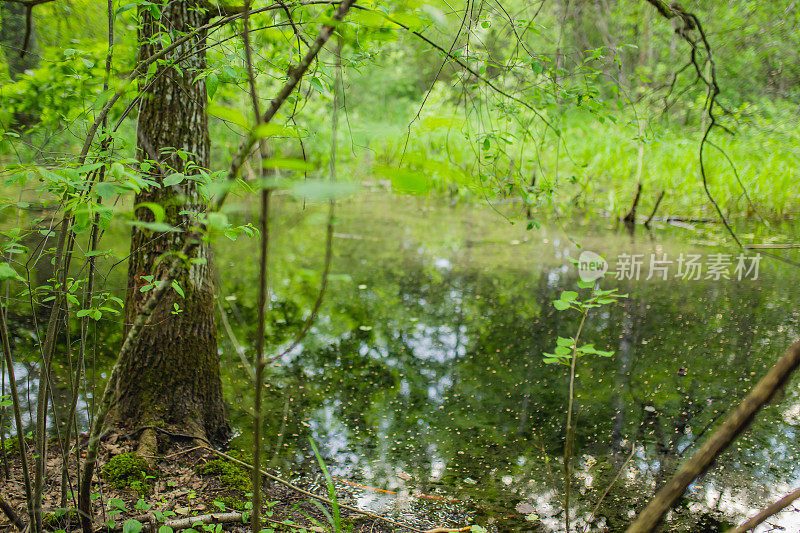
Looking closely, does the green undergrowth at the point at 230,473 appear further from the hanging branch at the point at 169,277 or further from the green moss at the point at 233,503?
the hanging branch at the point at 169,277

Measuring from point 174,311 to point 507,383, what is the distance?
176 cm

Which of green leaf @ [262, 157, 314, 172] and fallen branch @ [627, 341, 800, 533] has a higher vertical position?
green leaf @ [262, 157, 314, 172]

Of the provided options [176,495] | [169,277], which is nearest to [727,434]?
[169,277]

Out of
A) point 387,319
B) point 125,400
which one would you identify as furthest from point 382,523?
point 387,319

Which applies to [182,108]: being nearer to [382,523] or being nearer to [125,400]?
[125,400]

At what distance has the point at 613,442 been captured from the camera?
246 cm

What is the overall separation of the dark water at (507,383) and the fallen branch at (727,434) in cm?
48

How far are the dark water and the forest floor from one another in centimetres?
22

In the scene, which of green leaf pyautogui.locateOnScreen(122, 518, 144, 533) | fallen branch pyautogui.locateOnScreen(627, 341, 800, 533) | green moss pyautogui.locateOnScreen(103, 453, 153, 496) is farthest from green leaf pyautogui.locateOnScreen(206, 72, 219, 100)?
green moss pyautogui.locateOnScreen(103, 453, 153, 496)

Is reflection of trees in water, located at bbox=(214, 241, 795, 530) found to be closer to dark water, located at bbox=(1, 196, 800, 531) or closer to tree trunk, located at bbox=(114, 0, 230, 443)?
dark water, located at bbox=(1, 196, 800, 531)

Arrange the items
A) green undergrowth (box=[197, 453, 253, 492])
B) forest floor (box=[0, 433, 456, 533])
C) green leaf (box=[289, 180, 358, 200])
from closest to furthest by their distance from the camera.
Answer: green leaf (box=[289, 180, 358, 200]) < forest floor (box=[0, 433, 456, 533]) < green undergrowth (box=[197, 453, 253, 492])

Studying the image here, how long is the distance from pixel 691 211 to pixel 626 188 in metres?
0.93

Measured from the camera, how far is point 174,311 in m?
2.11

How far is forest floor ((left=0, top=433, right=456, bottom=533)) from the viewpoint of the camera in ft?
5.21
